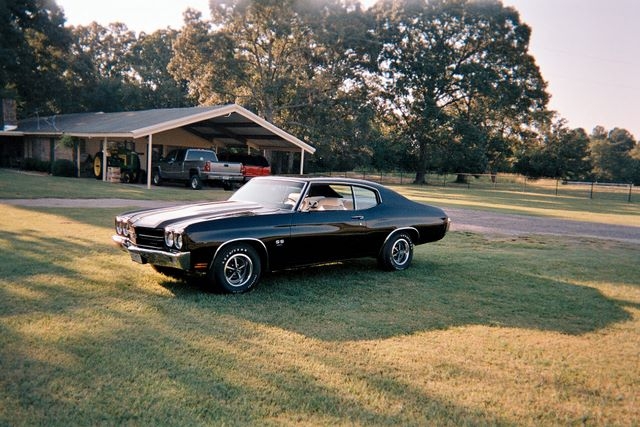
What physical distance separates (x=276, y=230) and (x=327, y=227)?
827mm

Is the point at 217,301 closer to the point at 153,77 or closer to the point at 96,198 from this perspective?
the point at 96,198

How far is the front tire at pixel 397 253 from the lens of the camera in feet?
26.1

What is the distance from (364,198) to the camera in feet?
25.8

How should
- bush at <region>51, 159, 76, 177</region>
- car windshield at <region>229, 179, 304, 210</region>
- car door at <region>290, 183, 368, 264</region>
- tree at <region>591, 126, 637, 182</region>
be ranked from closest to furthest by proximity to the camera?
car door at <region>290, 183, 368, 264</region>
car windshield at <region>229, 179, 304, 210</region>
bush at <region>51, 159, 76, 177</region>
tree at <region>591, 126, 637, 182</region>

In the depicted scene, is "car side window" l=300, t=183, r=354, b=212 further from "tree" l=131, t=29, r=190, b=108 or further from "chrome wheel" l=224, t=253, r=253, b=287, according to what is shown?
"tree" l=131, t=29, r=190, b=108

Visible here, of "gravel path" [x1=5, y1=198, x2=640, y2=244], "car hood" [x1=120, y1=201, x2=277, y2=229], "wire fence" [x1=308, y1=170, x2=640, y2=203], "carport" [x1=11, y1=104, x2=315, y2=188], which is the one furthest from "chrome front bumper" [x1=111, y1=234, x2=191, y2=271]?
"wire fence" [x1=308, y1=170, x2=640, y2=203]

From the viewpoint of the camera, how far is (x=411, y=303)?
6.33 metres

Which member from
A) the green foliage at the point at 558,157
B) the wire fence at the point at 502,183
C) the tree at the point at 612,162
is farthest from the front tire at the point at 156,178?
the tree at the point at 612,162

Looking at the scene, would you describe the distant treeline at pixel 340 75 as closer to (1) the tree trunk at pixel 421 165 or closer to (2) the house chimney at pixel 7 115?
(1) the tree trunk at pixel 421 165

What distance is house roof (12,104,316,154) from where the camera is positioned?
25478mm

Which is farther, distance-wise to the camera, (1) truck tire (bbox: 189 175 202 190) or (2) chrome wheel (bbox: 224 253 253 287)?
(1) truck tire (bbox: 189 175 202 190)

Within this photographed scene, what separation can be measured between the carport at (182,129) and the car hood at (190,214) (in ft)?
60.4

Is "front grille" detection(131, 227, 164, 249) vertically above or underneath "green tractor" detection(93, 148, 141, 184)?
underneath

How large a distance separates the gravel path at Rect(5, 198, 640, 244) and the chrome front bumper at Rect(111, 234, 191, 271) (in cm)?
950
